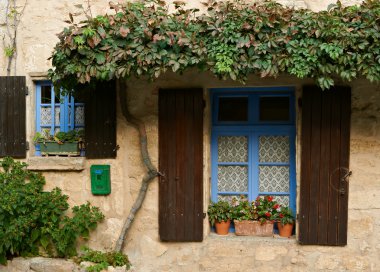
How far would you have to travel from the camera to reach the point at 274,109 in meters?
4.94

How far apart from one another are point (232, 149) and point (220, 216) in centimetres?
81

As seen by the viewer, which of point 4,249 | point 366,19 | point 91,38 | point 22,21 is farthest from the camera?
point 22,21

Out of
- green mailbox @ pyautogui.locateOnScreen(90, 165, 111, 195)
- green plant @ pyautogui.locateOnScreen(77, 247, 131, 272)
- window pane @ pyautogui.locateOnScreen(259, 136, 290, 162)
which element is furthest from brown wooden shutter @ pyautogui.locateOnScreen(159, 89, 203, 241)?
window pane @ pyautogui.locateOnScreen(259, 136, 290, 162)

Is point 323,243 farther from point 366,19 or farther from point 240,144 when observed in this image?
point 366,19

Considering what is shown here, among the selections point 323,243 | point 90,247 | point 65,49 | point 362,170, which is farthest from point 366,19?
point 90,247

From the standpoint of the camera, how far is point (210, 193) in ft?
16.4

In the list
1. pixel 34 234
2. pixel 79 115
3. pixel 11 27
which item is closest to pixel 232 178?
pixel 79 115

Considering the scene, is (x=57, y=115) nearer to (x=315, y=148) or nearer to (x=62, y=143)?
(x=62, y=143)

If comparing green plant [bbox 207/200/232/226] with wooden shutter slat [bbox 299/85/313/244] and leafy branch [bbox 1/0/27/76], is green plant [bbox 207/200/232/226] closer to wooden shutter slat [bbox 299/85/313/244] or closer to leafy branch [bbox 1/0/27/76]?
wooden shutter slat [bbox 299/85/313/244]

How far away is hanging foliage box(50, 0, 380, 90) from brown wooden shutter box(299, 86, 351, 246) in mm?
563

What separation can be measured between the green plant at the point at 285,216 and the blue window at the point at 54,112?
8.51 ft

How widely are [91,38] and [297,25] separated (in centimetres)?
202

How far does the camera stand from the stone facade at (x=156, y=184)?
444 cm

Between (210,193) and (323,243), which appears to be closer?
(323,243)
